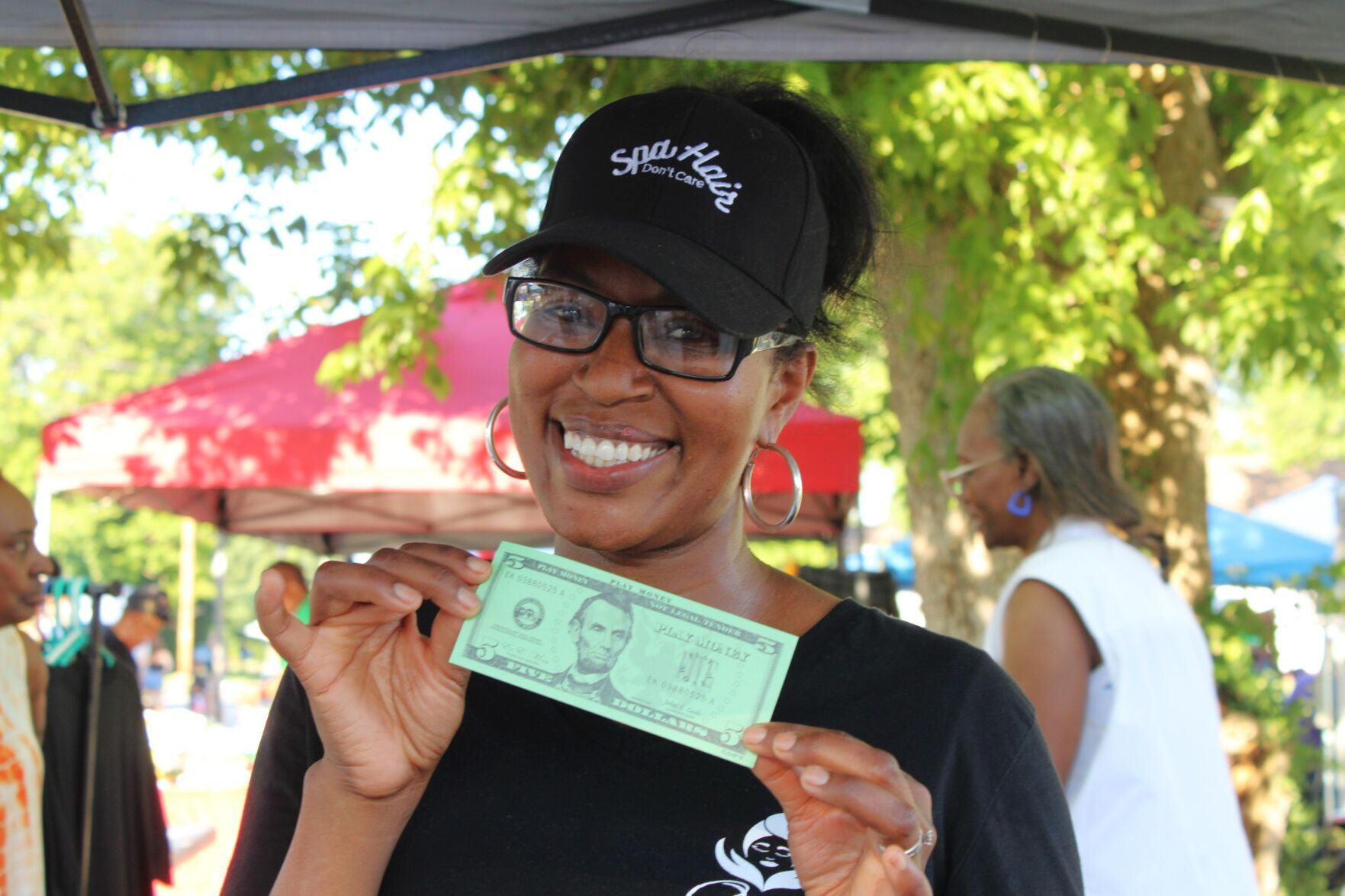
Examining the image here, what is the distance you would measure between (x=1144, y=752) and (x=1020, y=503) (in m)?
0.76

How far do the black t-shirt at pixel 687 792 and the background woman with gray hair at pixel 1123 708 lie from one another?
1.31 metres

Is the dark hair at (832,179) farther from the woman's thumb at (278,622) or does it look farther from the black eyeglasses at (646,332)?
the woman's thumb at (278,622)

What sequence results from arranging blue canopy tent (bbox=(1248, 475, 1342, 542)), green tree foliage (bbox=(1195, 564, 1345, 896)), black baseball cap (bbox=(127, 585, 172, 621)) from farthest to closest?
1. blue canopy tent (bbox=(1248, 475, 1342, 542))
2. black baseball cap (bbox=(127, 585, 172, 621))
3. green tree foliage (bbox=(1195, 564, 1345, 896))

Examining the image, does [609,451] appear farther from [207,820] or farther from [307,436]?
[207,820]

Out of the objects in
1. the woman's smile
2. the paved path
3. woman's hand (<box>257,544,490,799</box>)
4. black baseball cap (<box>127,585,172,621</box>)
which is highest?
black baseball cap (<box>127,585,172,621</box>)

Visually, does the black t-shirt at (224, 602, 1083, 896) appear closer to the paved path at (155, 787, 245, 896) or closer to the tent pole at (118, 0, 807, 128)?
the tent pole at (118, 0, 807, 128)

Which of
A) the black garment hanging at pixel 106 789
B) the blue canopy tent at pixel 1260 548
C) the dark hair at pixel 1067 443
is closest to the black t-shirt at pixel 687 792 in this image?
the dark hair at pixel 1067 443

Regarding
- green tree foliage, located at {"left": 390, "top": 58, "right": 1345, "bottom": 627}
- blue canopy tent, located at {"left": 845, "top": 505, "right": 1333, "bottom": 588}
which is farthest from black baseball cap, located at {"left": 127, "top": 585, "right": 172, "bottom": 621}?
blue canopy tent, located at {"left": 845, "top": 505, "right": 1333, "bottom": 588}

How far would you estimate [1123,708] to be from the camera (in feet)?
9.07

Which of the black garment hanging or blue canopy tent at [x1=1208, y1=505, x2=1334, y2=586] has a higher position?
blue canopy tent at [x1=1208, y1=505, x2=1334, y2=586]

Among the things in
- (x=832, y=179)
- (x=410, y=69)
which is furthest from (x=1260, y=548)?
(x=832, y=179)

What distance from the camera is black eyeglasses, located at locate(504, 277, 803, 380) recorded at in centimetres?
153

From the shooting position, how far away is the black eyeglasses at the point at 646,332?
1531 mm

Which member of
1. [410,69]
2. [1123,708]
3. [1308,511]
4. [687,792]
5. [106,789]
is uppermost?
[1308,511]
